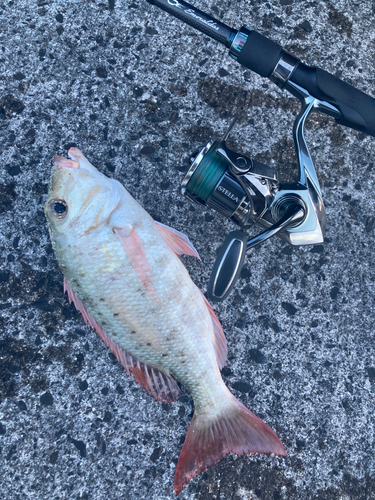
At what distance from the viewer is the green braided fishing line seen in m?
1.90

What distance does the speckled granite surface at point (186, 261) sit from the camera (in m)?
2.15

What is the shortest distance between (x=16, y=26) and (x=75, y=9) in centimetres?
41

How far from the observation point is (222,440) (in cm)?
204

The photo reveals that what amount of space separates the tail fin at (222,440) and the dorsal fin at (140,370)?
23cm

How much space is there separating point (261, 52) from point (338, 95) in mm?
454

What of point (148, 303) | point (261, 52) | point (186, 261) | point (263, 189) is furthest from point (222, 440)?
point (261, 52)

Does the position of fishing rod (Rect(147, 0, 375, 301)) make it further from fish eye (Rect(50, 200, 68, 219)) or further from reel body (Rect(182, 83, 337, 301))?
fish eye (Rect(50, 200, 68, 219))

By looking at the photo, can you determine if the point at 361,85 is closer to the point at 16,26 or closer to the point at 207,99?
the point at 207,99

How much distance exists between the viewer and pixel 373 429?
2256 mm

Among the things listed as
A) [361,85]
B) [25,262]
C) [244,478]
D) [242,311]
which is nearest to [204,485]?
[244,478]

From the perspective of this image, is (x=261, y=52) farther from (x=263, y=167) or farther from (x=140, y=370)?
(x=140, y=370)

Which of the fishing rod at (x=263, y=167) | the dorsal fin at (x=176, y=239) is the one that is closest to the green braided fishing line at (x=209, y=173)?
the fishing rod at (x=263, y=167)

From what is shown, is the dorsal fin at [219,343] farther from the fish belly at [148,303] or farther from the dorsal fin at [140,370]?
the dorsal fin at [140,370]

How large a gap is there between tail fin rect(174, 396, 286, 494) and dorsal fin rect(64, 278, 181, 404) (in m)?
0.23
